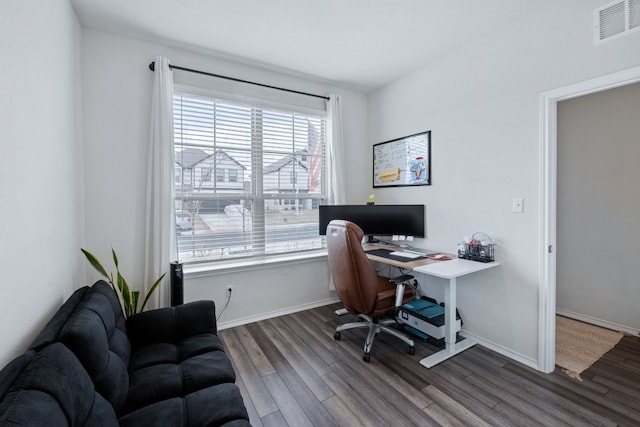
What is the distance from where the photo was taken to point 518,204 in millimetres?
2295

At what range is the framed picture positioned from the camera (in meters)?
3.08

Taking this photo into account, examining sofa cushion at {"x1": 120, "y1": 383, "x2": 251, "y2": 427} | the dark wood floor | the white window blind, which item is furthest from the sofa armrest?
the white window blind

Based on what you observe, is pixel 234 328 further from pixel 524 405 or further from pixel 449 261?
pixel 524 405

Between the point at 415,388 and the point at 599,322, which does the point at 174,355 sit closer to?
the point at 415,388

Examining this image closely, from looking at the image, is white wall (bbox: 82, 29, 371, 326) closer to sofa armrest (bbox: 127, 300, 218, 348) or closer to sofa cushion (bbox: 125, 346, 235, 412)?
sofa armrest (bbox: 127, 300, 218, 348)

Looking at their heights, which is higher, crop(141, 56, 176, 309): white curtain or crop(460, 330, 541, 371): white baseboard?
crop(141, 56, 176, 309): white curtain

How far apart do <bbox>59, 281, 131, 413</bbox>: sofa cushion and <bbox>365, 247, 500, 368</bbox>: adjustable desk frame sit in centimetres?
195

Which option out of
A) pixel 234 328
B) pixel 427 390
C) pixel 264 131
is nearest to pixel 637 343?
pixel 427 390

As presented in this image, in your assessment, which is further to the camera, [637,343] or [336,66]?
[336,66]

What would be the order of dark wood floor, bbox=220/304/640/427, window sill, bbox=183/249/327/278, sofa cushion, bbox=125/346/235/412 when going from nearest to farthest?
sofa cushion, bbox=125/346/235/412 < dark wood floor, bbox=220/304/640/427 < window sill, bbox=183/249/327/278

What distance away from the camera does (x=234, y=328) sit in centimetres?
291

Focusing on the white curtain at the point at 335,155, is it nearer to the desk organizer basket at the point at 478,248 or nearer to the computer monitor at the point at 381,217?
the computer monitor at the point at 381,217

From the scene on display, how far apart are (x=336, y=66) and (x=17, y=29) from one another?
98.1 inches

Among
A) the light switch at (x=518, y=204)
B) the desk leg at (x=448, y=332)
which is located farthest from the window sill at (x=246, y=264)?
the light switch at (x=518, y=204)
